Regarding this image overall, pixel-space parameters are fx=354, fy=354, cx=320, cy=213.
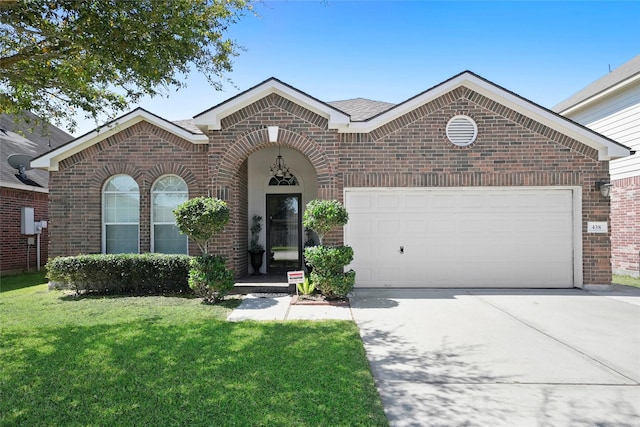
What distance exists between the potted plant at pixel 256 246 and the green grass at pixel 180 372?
3961 mm

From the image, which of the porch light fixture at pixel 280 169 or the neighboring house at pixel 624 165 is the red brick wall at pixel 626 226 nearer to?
the neighboring house at pixel 624 165

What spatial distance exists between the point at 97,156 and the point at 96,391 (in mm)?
7689

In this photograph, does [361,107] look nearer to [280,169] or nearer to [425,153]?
[280,169]

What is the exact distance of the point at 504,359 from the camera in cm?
450

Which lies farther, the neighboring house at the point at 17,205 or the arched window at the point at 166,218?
the neighboring house at the point at 17,205

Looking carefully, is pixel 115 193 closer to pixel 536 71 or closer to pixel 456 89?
pixel 456 89

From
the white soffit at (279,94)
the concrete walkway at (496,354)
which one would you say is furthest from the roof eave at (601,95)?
the white soffit at (279,94)

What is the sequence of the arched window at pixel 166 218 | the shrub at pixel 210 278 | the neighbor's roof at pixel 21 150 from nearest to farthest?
the shrub at pixel 210 278 < the arched window at pixel 166 218 < the neighbor's roof at pixel 21 150

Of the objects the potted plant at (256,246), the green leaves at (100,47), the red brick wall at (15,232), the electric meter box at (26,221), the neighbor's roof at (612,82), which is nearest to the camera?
the green leaves at (100,47)

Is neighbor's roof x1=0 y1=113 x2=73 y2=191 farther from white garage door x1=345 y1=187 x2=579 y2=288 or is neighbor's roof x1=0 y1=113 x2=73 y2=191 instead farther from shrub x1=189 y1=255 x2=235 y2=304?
white garage door x1=345 y1=187 x2=579 y2=288

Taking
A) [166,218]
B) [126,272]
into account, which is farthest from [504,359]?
[166,218]

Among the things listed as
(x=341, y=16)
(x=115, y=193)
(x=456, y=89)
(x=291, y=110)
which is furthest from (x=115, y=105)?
(x=456, y=89)

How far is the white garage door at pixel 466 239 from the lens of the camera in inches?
354

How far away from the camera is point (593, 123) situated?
12781 millimetres
